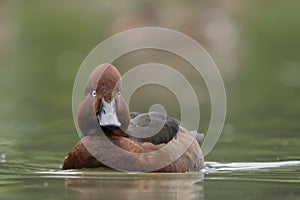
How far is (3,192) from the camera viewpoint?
27.2 feet

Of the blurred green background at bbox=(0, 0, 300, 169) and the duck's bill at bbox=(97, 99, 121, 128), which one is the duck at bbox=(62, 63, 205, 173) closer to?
the duck's bill at bbox=(97, 99, 121, 128)

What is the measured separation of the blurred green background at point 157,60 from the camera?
11.8 meters

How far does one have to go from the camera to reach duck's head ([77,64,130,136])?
353 inches

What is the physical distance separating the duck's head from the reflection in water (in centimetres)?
48

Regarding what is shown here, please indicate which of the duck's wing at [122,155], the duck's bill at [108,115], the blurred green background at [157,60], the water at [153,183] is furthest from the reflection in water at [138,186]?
the blurred green background at [157,60]

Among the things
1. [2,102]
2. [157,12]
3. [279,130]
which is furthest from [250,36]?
[279,130]

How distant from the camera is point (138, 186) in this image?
8.48 meters

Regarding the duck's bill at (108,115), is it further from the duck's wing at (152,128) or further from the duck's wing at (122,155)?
the duck's wing at (152,128)

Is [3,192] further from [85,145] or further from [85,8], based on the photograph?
[85,8]

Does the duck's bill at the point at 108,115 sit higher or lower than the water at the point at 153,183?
higher

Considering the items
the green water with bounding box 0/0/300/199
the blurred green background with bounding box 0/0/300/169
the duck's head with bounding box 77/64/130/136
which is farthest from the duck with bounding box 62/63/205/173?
the blurred green background with bounding box 0/0/300/169

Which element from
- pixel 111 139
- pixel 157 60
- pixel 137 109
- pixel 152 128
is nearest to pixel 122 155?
pixel 111 139

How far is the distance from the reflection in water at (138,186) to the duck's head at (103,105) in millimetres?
482

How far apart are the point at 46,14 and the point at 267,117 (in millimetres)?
20576
